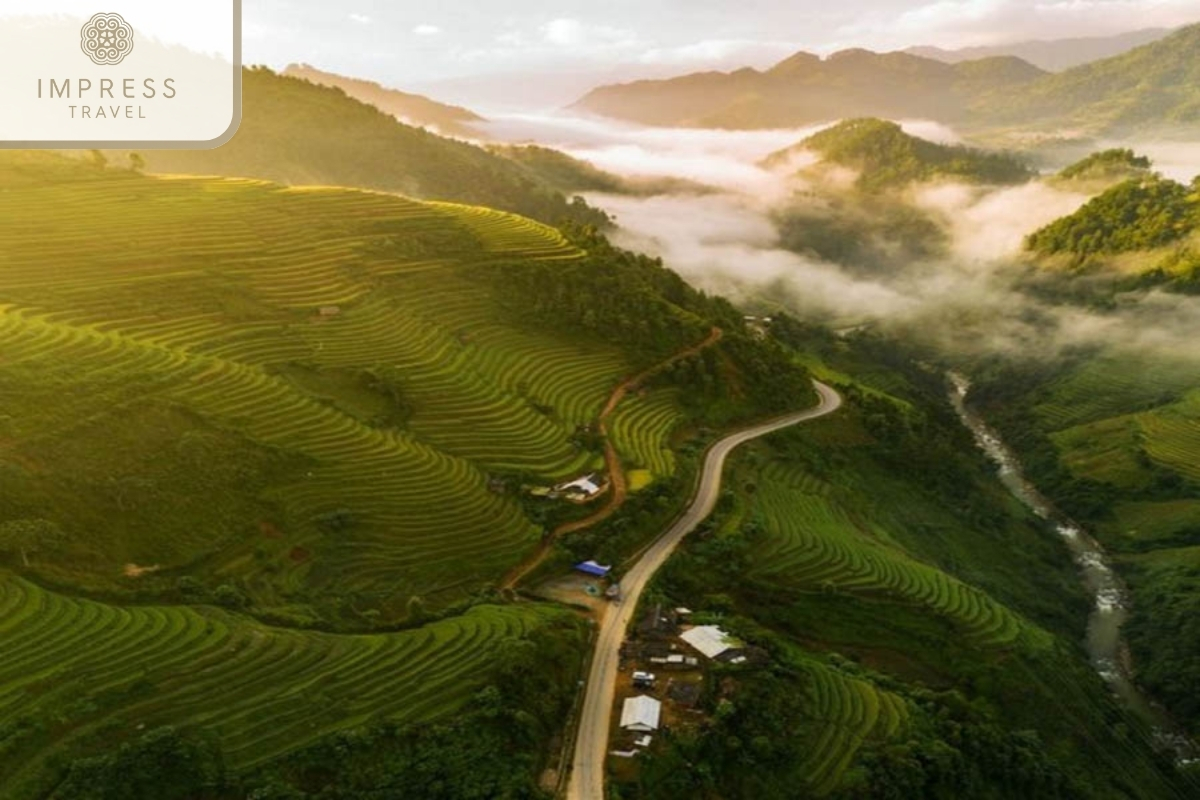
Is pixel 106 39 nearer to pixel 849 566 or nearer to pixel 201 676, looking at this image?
pixel 201 676

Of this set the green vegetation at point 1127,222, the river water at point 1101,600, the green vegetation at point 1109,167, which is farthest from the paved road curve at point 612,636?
the green vegetation at point 1109,167

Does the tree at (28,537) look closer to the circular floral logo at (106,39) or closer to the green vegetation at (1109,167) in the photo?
A: the circular floral logo at (106,39)

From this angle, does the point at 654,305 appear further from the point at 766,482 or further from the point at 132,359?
the point at 132,359

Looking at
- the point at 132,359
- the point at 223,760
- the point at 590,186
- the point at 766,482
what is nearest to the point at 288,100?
the point at 590,186

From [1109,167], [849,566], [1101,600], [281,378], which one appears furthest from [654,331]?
[1109,167]

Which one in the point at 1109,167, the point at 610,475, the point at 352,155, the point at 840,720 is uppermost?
the point at 1109,167

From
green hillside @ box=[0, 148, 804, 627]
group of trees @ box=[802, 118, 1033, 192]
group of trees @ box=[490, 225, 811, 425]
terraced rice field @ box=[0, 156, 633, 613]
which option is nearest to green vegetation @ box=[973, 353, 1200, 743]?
group of trees @ box=[490, 225, 811, 425]
